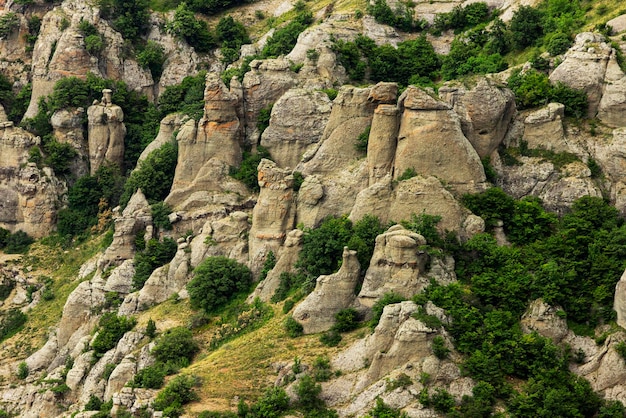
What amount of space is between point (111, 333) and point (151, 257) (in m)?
7.17

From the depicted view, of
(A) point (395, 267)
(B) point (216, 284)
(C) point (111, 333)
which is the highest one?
(A) point (395, 267)

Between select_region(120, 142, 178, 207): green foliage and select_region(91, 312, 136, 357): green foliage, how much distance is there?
1163cm

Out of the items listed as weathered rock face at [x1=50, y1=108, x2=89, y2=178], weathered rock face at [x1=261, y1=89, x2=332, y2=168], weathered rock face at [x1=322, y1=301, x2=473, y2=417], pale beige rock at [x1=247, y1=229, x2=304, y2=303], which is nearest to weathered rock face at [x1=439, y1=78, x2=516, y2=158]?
weathered rock face at [x1=261, y1=89, x2=332, y2=168]

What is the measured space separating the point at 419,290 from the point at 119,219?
26.0 meters

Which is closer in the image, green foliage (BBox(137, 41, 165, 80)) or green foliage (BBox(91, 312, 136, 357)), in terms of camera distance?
green foliage (BBox(91, 312, 136, 357))

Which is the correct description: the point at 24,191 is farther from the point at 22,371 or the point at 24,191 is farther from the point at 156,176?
the point at 22,371

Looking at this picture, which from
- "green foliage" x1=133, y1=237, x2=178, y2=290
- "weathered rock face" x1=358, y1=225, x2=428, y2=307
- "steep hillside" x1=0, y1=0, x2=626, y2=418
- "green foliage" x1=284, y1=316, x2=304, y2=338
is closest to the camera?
"steep hillside" x1=0, y1=0, x2=626, y2=418

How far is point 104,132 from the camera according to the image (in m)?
85.8

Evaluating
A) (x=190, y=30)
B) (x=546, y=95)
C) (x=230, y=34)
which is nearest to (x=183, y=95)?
(x=190, y=30)

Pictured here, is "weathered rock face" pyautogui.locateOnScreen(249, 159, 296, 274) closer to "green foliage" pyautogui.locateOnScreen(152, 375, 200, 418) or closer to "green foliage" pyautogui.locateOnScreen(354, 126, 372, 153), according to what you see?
"green foliage" pyautogui.locateOnScreen(354, 126, 372, 153)

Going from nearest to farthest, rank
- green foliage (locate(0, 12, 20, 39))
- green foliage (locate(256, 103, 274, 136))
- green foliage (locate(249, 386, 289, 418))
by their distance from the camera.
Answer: green foliage (locate(249, 386, 289, 418)) < green foliage (locate(256, 103, 274, 136)) < green foliage (locate(0, 12, 20, 39))

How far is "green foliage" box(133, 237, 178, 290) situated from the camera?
2822 inches

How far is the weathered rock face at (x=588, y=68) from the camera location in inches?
2630

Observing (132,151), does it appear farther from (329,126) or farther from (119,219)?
(329,126)
